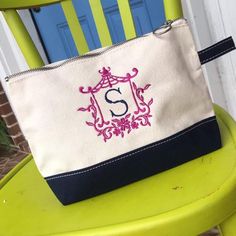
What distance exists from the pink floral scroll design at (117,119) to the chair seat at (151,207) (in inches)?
4.4

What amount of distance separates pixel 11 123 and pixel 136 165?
1997 mm

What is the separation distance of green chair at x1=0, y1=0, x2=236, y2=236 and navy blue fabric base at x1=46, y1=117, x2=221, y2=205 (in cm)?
2

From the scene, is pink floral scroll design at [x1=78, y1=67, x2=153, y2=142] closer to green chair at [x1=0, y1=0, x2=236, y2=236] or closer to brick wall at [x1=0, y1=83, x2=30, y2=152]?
green chair at [x1=0, y1=0, x2=236, y2=236]

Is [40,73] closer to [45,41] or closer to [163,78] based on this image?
[163,78]

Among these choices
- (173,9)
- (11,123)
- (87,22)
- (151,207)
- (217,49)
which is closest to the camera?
(151,207)

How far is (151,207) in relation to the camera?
2.05ft

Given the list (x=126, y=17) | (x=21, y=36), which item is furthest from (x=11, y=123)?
(x=126, y=17)

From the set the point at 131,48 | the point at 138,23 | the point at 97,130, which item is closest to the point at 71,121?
the point at 97,130

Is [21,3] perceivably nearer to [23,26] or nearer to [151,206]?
[23,26]

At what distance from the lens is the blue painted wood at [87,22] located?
1.59m

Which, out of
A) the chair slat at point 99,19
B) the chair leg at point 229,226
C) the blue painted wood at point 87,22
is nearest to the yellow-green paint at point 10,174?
the chair slat at point 99,19

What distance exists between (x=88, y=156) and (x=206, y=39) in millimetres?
932

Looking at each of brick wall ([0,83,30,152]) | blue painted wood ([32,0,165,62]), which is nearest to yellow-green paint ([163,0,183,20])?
blue painted wood ([32,0,165,62])

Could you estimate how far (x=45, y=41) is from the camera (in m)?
2.05
